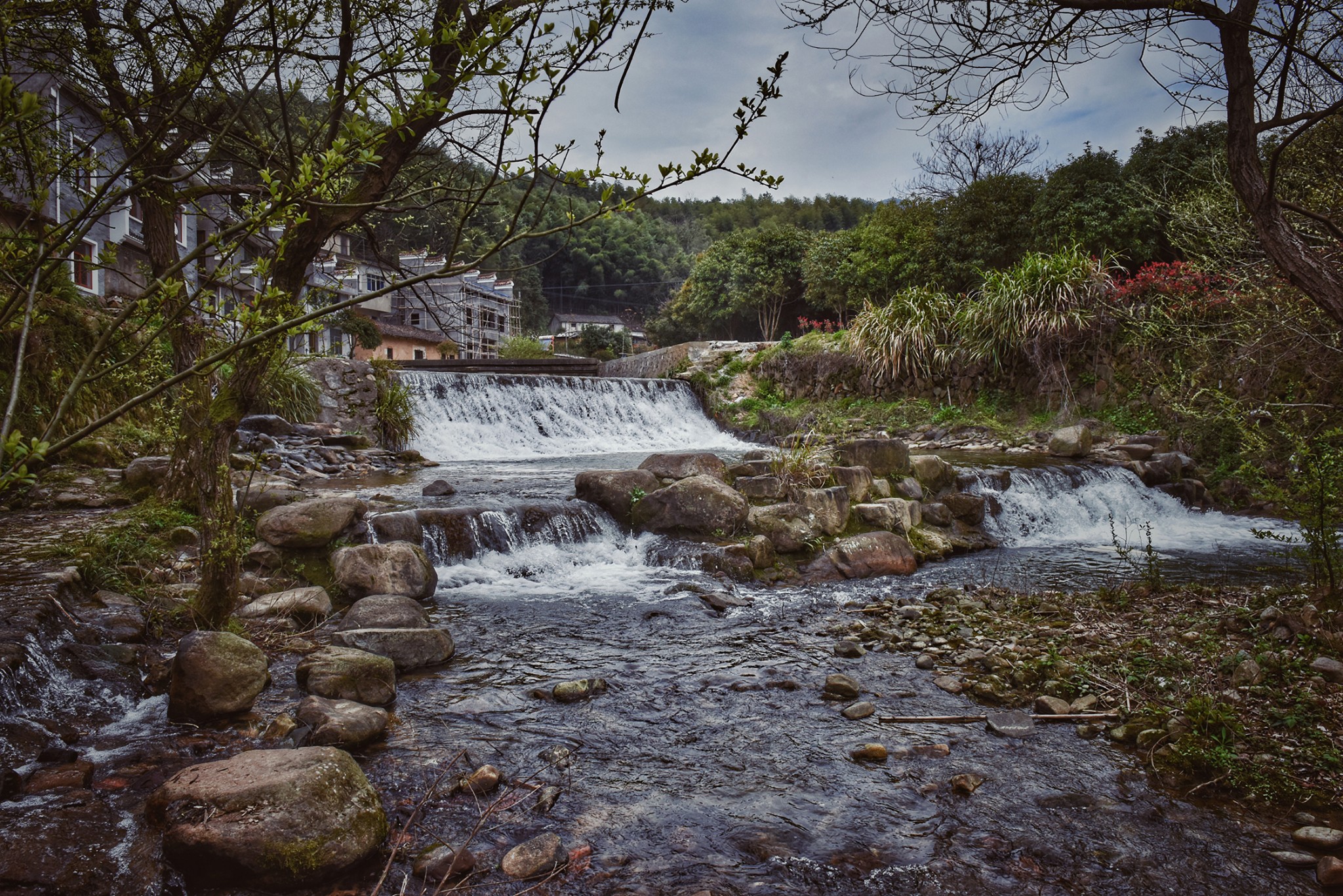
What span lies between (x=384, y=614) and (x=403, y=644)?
0.53 meters

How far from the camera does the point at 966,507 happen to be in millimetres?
8945

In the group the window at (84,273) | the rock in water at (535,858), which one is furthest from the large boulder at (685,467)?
the window at (84,273)

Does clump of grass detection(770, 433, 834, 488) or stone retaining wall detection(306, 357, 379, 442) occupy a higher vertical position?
stone retaining wall detection(306, 357, 379, 442)

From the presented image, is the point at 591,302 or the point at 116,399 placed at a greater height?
the point at 591,302

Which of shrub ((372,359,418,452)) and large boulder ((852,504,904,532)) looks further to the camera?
shrub ((372,359,418,452))

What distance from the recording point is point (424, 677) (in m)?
4.47

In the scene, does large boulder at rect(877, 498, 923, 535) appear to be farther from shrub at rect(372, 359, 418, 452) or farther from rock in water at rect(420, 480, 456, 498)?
shrub at rect(372, 359, 418, 452)

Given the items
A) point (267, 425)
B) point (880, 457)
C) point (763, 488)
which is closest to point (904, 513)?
point (880, 457)

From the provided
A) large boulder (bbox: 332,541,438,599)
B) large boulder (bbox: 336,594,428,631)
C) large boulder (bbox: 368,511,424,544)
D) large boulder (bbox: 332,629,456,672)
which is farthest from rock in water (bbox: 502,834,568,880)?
large boulder (bbox: 368,511,424,544)

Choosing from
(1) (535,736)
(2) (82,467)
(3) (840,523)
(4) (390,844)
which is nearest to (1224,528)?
(3) (840,523)

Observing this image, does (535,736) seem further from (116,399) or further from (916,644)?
(116,399)

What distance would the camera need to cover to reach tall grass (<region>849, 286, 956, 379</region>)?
50.7 feet

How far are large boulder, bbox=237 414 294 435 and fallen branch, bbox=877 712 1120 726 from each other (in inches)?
426

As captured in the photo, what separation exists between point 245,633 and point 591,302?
169 ft
